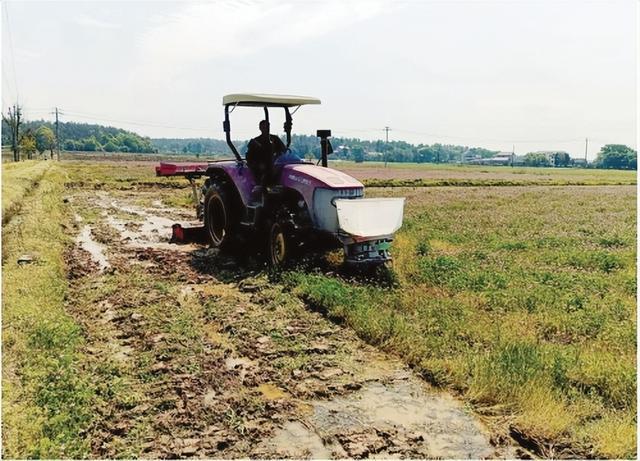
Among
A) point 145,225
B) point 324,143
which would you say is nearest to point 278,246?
point 324,143

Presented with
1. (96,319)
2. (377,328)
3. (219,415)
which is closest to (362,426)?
(219,415)

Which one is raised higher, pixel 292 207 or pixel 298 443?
pixel 292 207

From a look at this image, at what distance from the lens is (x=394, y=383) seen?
450cm

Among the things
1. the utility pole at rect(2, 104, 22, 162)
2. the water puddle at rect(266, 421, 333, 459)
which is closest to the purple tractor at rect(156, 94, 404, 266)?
the water puddle at rect(266, 421, 333, 459)

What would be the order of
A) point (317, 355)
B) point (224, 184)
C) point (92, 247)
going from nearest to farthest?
point (317, 355)
point (224, 184)
point (92, 247)

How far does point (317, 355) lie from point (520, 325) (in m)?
2.16

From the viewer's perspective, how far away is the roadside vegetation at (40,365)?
346 cm

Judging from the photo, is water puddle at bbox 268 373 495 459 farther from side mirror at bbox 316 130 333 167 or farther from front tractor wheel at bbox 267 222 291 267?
side mirror at bbox 316 130 333 167

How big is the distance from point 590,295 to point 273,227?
14.1ft

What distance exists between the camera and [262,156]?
8.47 m

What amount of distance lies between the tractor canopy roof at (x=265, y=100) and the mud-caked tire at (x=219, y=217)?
1.55 m

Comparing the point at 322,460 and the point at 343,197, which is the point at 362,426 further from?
the point at 343,197

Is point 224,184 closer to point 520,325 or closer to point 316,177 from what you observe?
point 316,177

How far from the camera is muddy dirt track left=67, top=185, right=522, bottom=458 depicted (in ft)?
11.7
